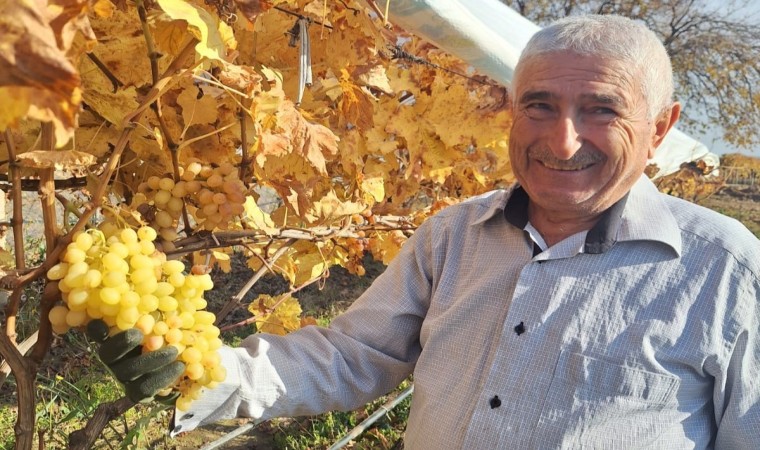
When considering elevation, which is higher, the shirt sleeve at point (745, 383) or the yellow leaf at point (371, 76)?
the yellow leaf at point (371, 76)

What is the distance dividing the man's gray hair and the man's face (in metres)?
0.02

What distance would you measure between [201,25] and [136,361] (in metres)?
0.49

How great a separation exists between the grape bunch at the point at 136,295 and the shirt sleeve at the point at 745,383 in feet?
3.21

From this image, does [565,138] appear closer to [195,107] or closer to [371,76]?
[371,76]

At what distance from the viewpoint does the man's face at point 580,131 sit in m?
1.30

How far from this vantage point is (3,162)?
1257 mm

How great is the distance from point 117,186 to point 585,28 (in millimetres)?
1016

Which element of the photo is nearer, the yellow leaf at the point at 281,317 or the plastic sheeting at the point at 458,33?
the plastic sheeting at the point at 458,33

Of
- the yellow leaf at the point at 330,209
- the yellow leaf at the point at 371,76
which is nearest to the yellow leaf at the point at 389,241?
the yellow leaf at the point at 330,209

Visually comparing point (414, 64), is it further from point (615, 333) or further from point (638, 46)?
point (615, 333)

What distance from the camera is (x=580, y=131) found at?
1.33m

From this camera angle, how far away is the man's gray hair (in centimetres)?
129

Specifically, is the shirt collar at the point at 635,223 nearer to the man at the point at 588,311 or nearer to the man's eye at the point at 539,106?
the man at the point at 588,311

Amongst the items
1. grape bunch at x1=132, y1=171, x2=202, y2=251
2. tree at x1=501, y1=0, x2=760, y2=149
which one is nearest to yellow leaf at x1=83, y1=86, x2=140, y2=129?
grape bunch at x1=132, y1=171, x2=202, y2=251
